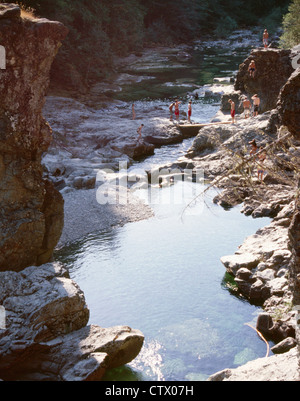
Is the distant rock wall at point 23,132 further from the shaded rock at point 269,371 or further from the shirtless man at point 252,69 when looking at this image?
the shirtless man at point 252,69

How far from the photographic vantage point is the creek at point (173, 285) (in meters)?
13.6

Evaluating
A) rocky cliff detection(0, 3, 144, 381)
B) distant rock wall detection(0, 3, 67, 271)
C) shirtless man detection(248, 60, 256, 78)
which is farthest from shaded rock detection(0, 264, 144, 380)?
shirtless man detection(248, 60, 256, 78)

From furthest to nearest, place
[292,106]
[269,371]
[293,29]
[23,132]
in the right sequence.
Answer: [293,29]
[23,132]
[269,371]
[292,106]

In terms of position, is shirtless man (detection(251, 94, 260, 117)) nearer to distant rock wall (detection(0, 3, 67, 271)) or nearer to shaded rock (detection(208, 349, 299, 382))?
distant rock wall (detection(0, 3, 67, 271))

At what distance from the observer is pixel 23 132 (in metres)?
14.6

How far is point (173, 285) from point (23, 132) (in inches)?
288

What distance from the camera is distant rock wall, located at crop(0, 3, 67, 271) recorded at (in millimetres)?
13914

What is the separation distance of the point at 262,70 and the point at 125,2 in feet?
113

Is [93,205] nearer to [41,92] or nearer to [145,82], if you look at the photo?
[41,92]

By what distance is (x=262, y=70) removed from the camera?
31.6 meters

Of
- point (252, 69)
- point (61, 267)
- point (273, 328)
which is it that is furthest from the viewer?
point (252, 69)

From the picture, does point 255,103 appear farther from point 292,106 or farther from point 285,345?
point 292,106

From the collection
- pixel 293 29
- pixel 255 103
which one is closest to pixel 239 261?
pixel 255 103
